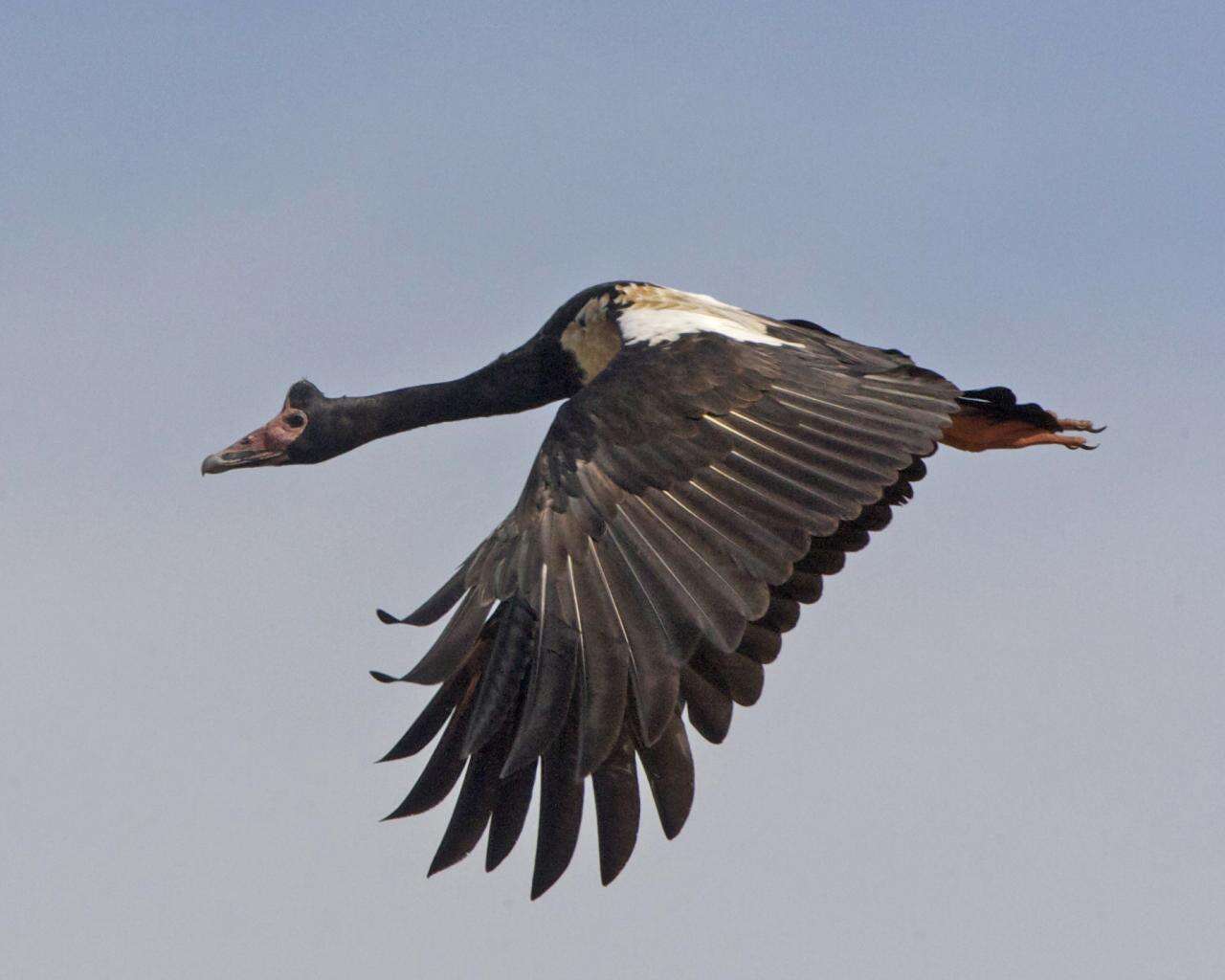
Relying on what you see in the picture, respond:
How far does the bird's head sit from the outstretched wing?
2.63 meters

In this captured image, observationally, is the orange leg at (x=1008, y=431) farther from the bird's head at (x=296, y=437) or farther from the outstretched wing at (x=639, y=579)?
the bird's head at (x=296, y=437)

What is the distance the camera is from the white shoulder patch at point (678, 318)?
7.29 m

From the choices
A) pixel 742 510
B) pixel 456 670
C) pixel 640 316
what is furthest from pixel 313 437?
pixel 742 510

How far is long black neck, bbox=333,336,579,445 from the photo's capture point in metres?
8.68

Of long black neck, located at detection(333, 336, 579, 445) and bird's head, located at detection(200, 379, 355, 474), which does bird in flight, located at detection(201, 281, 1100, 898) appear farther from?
bird's head, located at detection(200, 379, 355, 474)

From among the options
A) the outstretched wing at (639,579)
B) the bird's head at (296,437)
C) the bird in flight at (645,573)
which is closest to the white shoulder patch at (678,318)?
the bird in flight at (645,573)

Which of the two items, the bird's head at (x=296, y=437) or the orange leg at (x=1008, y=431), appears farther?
the bird's head at (x=296, y=437)

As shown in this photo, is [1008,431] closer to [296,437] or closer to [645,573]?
[645,573]

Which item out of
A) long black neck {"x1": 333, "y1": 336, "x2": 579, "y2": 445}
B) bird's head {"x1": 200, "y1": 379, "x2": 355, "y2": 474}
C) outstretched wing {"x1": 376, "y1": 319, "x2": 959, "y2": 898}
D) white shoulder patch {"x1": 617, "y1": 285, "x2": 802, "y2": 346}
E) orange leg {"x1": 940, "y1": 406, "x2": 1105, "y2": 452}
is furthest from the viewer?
bird's head {"x1": 200, "y1": 379, "x2": 355, "y2": 474}

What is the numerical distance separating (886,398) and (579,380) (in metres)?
2.05

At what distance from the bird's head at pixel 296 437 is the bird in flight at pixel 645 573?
2522 millimetres

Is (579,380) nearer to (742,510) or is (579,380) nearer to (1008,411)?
(1008,411)

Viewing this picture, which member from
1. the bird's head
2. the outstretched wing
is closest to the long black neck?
the bird's head

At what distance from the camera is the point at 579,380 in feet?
28.1
